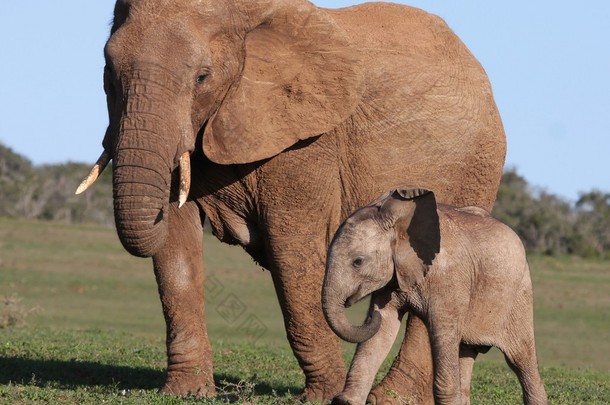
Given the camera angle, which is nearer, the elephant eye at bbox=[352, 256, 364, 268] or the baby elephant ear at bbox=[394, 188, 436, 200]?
the elephant eye at bbox=[352, 256, 364, 268]

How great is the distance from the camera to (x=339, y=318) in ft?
27.8

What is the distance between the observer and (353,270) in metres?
8.59

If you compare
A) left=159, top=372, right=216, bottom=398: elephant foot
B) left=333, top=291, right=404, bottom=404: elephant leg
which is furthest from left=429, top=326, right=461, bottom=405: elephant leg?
left=159, top=372, right=216, bottom=398: elephant foot

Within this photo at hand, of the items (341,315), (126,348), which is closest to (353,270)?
(341,315)

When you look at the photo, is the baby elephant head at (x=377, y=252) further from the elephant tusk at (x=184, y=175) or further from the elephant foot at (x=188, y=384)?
the elephant foot at (x=188, y=384)

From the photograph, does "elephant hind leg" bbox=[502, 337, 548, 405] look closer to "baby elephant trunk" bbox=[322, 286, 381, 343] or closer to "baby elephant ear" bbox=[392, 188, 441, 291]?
"baby elephant ear" bbox=[392, 188, 441, 291]

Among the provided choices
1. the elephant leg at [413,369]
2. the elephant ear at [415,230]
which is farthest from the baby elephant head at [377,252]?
the elephant leg at [413,369]

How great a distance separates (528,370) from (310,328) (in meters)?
1.66

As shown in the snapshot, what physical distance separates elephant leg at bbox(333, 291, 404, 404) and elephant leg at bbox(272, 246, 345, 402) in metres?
1.44

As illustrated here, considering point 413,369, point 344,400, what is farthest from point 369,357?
point 413,369

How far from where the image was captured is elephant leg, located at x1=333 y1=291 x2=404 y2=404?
8.80 metres

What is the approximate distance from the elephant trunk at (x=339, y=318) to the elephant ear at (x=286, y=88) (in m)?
1.90

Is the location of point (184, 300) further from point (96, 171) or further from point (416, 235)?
point (416, 235)

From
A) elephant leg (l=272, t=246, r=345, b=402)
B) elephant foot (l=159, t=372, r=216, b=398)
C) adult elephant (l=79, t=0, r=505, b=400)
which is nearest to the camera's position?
adult elephant (l=79, t=0, r=505, b=400)
